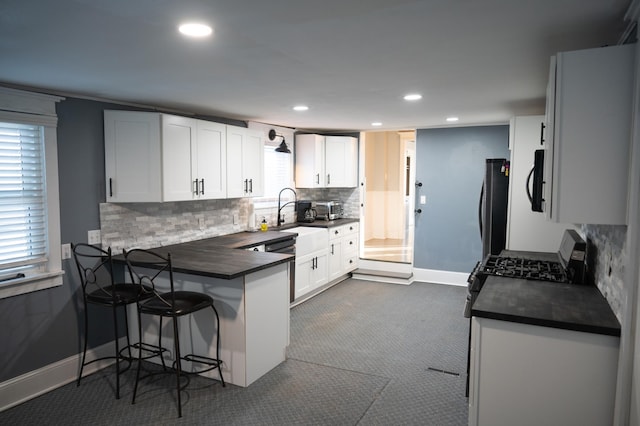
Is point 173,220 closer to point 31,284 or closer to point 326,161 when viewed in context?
point 31,284

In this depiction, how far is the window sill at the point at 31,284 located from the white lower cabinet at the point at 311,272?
2.51 meters

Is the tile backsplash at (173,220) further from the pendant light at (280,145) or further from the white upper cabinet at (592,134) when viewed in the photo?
the white upper cabinet at (592,134)

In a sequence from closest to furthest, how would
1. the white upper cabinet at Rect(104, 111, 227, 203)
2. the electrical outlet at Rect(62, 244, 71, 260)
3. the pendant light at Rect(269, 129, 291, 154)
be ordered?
the electrical outlet at Rect(62, 244, 71, 260) < the white upper cabinet at Rect(104, 111, 227, 203) < the pendant light at Rect(269, 129, 291, 154)

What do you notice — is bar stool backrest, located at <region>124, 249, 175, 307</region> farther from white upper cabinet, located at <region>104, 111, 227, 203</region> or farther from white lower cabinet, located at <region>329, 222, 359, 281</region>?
white lower cabinet, located at <region>329, 222, 359, 281</region>

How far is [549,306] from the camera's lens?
2.21m

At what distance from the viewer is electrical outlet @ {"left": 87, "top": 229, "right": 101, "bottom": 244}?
3551mm

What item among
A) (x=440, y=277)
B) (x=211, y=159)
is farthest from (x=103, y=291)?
(x=440, y=277)

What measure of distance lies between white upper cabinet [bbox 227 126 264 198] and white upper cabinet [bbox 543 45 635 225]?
10.5 feet

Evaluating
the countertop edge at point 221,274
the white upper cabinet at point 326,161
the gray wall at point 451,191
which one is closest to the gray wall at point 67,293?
the countertop edge at point 221,274

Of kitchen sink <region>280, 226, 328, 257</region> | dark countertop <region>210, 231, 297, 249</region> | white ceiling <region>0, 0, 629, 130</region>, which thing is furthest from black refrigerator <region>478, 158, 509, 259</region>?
dark countertop <region>210, 231, 297, 249</region>

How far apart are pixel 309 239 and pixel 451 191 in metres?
2.20

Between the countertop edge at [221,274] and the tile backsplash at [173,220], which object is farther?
the tile backsplash at [173,220]

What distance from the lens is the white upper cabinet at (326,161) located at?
20.2 feet

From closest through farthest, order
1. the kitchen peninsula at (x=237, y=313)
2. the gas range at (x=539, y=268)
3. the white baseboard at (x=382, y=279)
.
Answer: the gas range at (x=539, y=268) < the kitchen peninsula at (x=237, y=313) < the white baseboard at (x=382, y=279)
